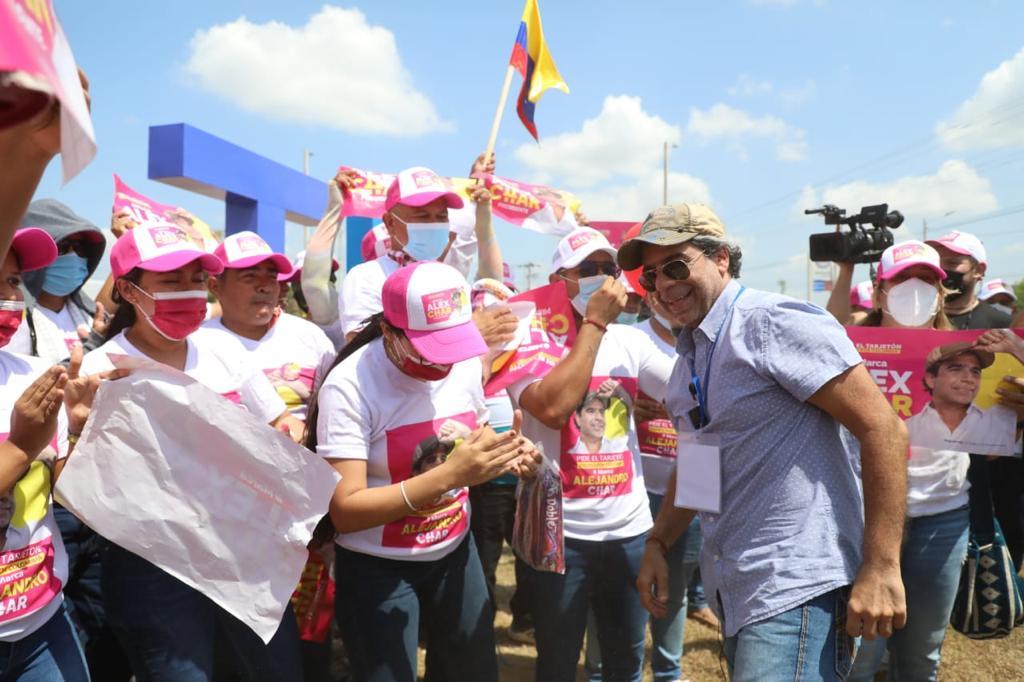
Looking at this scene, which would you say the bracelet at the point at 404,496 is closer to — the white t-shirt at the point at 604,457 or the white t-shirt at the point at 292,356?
the white t-shirt at the point at 604,457

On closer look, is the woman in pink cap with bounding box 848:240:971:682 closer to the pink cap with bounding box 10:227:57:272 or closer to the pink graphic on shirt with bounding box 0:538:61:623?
the pink graphic on shirt with bounding box 0:538:61:623

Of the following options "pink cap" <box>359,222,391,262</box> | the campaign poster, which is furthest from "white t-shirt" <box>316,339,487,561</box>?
"pink cap" <box>359,222,391,262</box>

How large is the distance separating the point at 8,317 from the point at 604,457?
7.26 ft

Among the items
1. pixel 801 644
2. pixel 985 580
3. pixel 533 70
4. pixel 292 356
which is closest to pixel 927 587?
pixel 985 580

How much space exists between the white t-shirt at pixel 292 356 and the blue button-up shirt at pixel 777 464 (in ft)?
6.42

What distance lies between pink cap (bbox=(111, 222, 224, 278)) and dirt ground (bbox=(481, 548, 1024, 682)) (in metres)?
3.20

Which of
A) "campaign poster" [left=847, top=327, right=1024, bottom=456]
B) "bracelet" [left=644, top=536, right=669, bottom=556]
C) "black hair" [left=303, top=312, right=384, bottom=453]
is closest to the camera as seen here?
"bracelet" [left=644, top=536, right=669, bottom=556]

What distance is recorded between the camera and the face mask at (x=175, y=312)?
2732 mm

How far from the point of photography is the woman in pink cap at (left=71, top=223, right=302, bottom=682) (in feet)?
8.13

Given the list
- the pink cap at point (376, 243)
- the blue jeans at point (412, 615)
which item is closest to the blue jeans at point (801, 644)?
the blue jeans at point (412, 615)

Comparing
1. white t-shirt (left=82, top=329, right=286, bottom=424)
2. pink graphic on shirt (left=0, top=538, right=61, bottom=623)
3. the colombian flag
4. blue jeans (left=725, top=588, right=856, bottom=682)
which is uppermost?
the colombian flag

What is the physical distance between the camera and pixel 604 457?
3.05m

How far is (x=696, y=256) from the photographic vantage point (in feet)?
7.55

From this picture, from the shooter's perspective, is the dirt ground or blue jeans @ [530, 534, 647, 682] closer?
blue jeans @ [530, 534, 647, 682]
